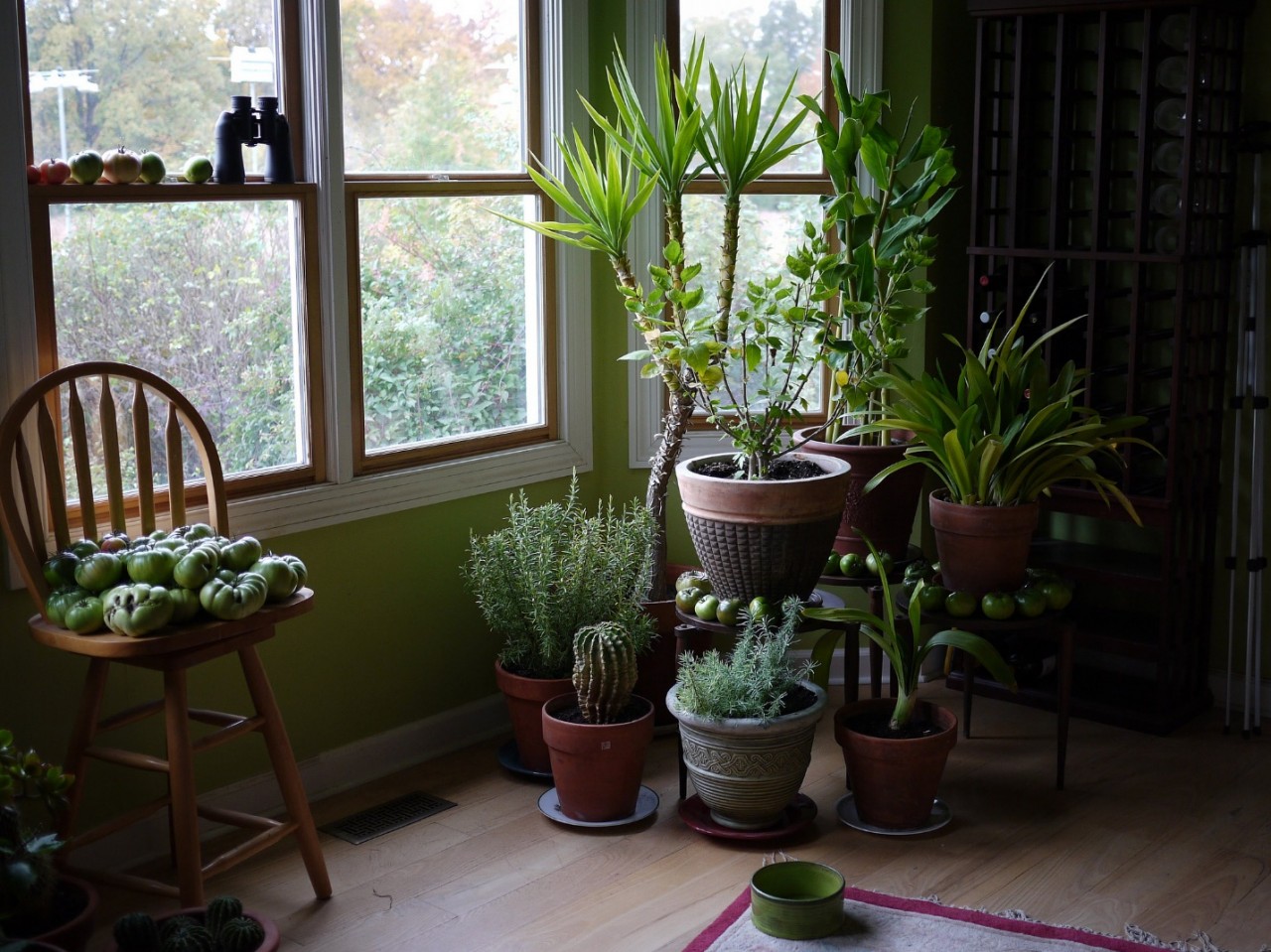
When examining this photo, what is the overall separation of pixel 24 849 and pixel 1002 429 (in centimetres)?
241

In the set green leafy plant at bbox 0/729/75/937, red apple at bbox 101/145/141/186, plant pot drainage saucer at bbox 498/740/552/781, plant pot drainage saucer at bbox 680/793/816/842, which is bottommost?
plant pot drainage saucer at bbox 680/793/816/842

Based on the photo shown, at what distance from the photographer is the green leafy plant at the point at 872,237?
346 centimetres

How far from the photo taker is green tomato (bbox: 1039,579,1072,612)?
11.5ft

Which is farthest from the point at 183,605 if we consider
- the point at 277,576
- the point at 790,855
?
the point at 790,855

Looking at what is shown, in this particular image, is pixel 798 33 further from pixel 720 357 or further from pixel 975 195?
pixel 720 357

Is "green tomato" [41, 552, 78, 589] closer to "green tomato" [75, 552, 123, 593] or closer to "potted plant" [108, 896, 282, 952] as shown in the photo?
"green tomato" [75, 552, 123, 593]

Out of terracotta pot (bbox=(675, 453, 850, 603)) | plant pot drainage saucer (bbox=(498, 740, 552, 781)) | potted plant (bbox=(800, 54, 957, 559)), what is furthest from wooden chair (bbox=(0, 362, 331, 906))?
potted plant (bbox=(800, 54, 957, 559))

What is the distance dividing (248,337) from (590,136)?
1.15 meters

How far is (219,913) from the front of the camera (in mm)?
2490

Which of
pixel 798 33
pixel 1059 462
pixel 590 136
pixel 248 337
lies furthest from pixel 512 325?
pixel 1059 462

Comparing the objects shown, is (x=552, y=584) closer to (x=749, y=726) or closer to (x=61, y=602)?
(x=749, y=726)

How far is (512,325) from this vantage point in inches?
155

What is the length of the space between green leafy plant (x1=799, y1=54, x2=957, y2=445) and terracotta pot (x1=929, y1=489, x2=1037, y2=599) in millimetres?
365

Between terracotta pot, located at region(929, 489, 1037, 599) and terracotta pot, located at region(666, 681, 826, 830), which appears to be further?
terracotta pot, located at region(929, 489, 1037, 599)
